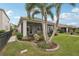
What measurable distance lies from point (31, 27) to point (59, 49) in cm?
86

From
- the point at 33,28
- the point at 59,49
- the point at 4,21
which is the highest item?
the point at 4,21

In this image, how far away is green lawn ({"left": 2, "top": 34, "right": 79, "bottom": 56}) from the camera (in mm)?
9180

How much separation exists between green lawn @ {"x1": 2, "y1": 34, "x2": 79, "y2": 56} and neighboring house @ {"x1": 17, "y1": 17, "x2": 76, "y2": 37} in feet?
0.68

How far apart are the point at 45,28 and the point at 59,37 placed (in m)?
0.40

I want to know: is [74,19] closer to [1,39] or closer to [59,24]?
[59,24]

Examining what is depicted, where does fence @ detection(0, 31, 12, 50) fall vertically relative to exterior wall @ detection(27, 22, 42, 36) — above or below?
below

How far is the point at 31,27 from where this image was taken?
364 inches

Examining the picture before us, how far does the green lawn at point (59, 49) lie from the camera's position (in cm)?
918

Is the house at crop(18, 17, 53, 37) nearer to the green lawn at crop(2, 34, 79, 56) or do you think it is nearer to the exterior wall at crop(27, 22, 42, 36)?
the exterior wall at crop(27, 22, 42, 36)

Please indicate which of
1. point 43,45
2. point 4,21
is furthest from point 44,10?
point 4,21

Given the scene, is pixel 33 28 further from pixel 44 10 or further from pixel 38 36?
pixel 44 10

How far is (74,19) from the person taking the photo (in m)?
9.17

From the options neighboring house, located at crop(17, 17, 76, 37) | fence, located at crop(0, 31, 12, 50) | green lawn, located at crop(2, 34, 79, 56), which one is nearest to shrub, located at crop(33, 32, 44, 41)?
neighboring house, located at crop(17, 17, 76, 37)

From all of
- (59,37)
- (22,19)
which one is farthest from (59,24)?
(22,19)
